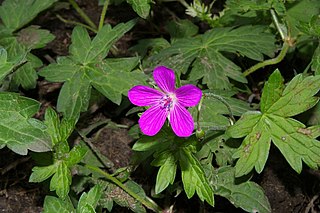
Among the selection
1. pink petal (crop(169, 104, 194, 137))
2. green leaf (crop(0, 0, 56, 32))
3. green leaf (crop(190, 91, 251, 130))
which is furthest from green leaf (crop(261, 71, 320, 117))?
green leaf (crop(0, 0, 56, 32))

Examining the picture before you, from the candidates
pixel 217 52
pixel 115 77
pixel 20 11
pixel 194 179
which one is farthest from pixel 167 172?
pixel 20 11

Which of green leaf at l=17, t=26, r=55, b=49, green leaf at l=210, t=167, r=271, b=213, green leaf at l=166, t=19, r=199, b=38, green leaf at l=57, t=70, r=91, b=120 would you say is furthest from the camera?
green leaf at l=166, t=19, r=199, b=38

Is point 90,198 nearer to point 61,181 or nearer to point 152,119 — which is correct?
point 61,181

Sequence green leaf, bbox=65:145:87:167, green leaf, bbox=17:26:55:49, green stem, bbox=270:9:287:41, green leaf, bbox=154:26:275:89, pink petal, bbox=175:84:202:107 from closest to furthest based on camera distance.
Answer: pink petal, bbox=175:84:202:107 < green leaf, bbox=65:145:87:167 < green leaf, bbox=154:26:275:89 < green stem, bbox=270:9:287:41 < green leaf, bbox=17:26:55:49

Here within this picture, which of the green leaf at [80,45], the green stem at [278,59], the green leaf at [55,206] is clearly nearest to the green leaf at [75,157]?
the green leaf at [55,206]

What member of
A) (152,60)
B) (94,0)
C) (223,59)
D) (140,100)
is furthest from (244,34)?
(94,0)

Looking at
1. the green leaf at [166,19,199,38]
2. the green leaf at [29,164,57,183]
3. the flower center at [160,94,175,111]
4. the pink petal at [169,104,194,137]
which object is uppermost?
the flower center at [160,94,175,111]

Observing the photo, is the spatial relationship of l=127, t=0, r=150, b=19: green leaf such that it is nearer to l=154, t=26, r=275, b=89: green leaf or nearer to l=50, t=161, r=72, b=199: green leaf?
l=154, t=26, r=275, b=89: green leaf
